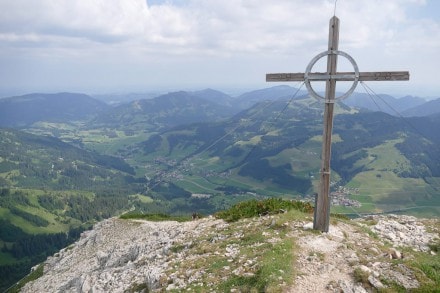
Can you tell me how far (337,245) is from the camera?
20.1 m

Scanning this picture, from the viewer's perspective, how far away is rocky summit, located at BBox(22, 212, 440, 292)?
54.4 feet

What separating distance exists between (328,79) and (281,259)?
33.6ft

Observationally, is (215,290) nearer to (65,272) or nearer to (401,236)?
(401,236)

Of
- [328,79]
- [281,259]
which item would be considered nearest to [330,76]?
[328,79]

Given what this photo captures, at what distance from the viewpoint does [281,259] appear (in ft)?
61.0

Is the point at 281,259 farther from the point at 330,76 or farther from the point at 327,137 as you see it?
the point at 330,76

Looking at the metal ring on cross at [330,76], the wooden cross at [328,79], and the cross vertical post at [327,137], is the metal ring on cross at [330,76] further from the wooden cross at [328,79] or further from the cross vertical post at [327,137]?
the cross vertical post at [327,137]

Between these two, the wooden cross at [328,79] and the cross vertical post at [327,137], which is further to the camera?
the cross vertical post at [327,137]

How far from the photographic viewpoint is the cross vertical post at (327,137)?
67.7 feet

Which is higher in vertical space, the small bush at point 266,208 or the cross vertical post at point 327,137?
the cross vertical post at point 327,137

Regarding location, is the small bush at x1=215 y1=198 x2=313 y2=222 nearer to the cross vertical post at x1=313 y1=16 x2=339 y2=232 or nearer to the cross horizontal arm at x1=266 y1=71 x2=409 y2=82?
the cross vertical post at x1=313 y1=16 x2=339 y2=232

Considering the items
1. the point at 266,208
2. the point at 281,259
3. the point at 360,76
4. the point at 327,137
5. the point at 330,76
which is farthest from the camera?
the point at 266,208

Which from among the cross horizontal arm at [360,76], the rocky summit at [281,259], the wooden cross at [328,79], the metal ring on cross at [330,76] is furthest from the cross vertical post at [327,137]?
the rocky summit at [281,259]

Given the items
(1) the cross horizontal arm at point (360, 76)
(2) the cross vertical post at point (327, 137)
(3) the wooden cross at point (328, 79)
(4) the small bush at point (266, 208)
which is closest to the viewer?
(1) the cross horizontal arm at point (360, 76)
